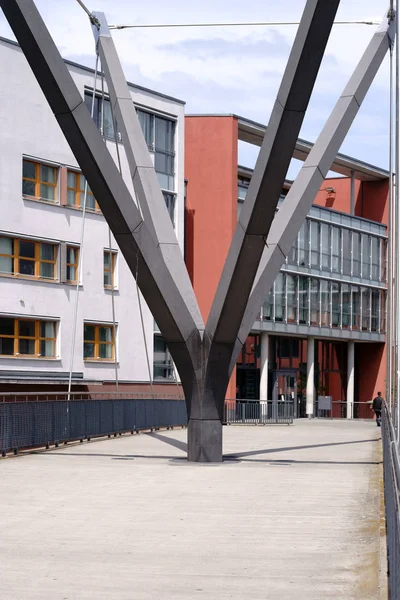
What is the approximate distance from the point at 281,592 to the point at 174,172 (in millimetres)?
40913

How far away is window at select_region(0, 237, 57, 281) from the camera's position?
133 feet

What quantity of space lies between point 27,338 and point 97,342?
13.8ft

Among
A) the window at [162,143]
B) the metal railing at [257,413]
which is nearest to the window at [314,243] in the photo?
the window at [162,143]

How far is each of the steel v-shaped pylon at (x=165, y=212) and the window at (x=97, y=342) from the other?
22.9 metres

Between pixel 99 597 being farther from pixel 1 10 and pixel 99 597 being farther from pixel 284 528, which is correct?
pixel 1 10

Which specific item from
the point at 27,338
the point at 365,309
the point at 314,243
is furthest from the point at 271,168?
the point at 365,309

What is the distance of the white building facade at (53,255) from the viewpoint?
40.3 meters

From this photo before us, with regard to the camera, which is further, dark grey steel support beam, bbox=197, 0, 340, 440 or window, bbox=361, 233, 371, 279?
window, bbox=361, 233, 371, 279

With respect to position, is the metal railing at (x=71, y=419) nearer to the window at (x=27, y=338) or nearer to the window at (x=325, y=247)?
the window at (x=27, y=338)

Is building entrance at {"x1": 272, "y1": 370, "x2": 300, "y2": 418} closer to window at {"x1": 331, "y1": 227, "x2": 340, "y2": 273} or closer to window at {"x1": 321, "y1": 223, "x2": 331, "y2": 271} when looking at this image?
window at {"x1": 321, "y1": 223, "x2": 331, "y2": 271}

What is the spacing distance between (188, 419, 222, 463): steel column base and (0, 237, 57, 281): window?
811 inches

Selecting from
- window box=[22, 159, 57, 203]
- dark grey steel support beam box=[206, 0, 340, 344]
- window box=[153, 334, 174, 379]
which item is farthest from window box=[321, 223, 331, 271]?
A: dark grey steel support beam box=[206, 0, 340, 344]

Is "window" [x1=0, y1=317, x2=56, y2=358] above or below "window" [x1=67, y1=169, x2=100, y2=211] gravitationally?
below

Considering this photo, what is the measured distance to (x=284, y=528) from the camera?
1242cm
